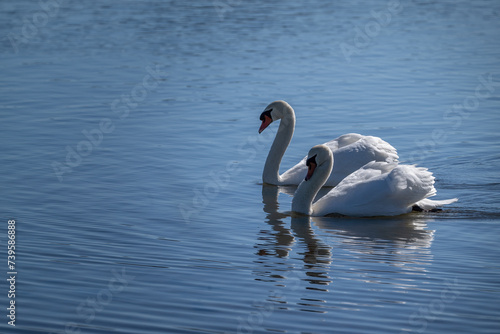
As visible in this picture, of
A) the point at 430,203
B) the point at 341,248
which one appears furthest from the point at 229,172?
the point at 341,248

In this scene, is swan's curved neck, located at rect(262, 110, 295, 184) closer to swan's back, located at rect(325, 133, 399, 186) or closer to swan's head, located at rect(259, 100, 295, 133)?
swan's head, located at rect(259, 100, 295, 133)

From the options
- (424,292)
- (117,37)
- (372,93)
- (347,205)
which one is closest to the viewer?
(424,292)

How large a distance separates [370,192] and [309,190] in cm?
78

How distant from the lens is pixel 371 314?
679cm

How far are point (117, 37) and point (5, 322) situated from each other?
1790 cm

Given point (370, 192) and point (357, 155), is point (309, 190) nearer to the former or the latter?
point (370, 192)

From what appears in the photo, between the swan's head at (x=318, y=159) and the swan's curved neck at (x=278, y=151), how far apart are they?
1.62 meters

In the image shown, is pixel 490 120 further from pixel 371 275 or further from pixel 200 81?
pixel 371 275

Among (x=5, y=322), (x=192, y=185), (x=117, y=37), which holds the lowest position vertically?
(x=117, y=37)

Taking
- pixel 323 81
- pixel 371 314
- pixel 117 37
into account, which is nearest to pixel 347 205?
pixel 371 314

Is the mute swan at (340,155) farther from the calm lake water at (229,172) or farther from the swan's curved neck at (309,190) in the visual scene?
the swan's curved neck at (309,190)

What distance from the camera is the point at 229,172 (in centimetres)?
1230

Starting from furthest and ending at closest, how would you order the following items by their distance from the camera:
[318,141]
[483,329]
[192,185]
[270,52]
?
[270,52] → [318,141] → [192,185] → [483,329]

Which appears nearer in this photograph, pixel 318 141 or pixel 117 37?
pixel 318 141
